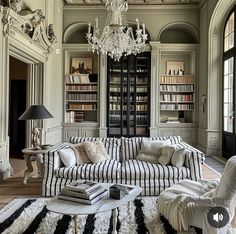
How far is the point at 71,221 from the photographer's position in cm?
300

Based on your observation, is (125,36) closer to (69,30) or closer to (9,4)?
(9,4)

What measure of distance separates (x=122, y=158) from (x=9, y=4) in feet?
10.2

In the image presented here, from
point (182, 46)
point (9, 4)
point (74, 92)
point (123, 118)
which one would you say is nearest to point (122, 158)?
point (9, 4)

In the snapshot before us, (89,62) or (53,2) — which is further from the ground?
(53,2)

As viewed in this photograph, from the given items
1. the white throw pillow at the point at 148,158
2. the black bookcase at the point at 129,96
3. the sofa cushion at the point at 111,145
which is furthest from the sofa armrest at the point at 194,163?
the black bookcase at the point at 129,96

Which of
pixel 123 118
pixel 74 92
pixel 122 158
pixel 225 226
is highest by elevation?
pixel 74 92

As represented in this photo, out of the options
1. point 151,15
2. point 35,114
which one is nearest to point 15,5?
point 35,114

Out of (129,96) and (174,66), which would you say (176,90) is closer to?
(174,66)

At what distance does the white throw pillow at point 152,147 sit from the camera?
4.27 meters

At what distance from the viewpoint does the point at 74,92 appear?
8.21 meters

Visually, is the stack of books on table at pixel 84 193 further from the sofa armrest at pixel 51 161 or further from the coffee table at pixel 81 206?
the sofa armrest at pixel 51 161

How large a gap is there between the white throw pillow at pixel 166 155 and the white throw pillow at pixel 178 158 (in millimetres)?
61

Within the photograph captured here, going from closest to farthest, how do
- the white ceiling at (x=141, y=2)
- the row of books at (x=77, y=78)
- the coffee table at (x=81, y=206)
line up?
1. the coffee table at (x=81, y=206)
2. the white ceiling at (x=141, y=2)
3. the row of books at (x=77, y=78)

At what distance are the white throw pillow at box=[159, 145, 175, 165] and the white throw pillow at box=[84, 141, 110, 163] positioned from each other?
838 mm
